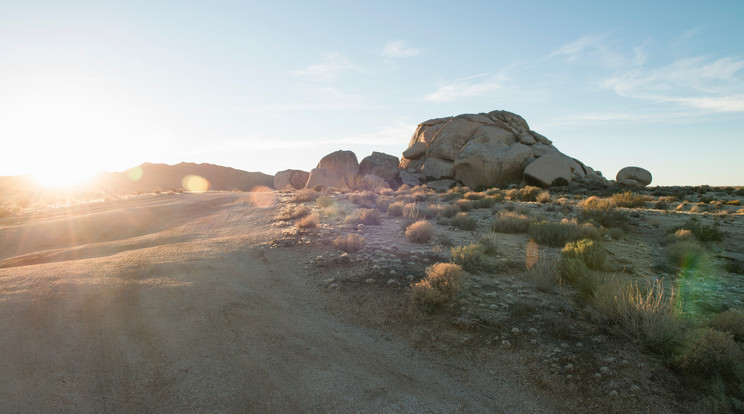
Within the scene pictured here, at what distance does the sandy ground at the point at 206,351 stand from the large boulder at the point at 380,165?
30.2m

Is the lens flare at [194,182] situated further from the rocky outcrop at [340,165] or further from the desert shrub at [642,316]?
the desert shrub at [642,316]

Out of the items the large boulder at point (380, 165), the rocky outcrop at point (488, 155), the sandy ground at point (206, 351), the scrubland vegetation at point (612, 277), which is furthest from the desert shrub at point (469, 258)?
the large boulder at point (380, 165)

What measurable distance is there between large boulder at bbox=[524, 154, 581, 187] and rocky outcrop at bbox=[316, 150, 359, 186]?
54.4 ft

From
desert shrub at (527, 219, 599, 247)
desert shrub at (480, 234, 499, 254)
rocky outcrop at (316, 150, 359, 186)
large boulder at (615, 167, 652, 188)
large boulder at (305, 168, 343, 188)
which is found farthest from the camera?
rocky outcrop at (316, 150, 359, 186)

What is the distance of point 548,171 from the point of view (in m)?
29.1

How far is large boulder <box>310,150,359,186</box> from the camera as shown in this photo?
3903cm

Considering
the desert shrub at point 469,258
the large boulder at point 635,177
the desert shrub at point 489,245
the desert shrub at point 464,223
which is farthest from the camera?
the large boulder at point 635,177

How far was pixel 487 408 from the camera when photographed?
3969mm

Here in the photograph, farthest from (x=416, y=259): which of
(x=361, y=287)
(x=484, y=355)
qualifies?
(x=484, y=355)

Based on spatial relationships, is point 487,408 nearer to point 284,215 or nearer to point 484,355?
point 484,355

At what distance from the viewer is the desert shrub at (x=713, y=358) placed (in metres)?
3.97

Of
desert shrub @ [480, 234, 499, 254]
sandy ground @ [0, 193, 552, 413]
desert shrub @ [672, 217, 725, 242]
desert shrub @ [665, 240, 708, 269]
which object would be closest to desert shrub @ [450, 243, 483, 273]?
desert shrub @ [480, 234, 499, 254]

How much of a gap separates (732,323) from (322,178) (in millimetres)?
35157

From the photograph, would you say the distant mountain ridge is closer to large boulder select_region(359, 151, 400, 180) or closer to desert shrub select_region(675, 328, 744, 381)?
large boulder select_region(359, 151, 400, 180)
